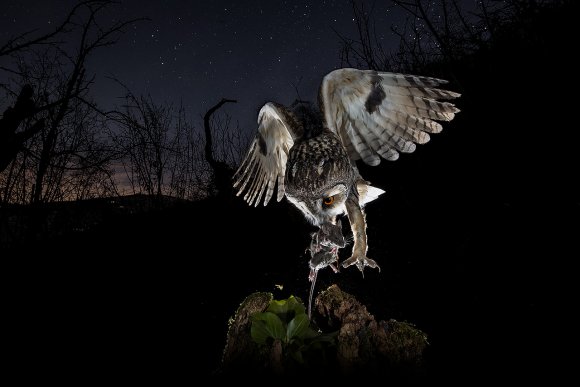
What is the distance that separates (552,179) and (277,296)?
4775 mm

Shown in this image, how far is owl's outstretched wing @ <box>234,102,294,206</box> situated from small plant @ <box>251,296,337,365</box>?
3.10 ft

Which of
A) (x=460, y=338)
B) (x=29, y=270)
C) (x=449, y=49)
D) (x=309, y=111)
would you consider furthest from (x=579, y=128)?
(x=29, y=270)

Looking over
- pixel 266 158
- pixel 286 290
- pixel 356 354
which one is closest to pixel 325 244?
pixel 356 354

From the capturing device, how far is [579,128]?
5141 millimetres

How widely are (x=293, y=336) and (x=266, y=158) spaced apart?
153 centimetres

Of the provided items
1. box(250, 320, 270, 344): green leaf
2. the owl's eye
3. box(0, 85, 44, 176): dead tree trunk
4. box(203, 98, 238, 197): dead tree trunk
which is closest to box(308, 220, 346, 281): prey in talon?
the owl's eye

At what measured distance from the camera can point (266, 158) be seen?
9.78ft

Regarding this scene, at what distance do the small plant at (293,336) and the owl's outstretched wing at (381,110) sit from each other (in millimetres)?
1282

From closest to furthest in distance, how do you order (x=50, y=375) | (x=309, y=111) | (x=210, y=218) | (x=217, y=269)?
(x=309, y=111) → (x=50, y=375) → (x=217, y=269) → (x=210, y=218)

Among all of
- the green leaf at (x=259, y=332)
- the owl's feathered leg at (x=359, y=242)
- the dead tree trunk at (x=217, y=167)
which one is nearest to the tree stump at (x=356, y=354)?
the green leaf at (x=259, y=332)

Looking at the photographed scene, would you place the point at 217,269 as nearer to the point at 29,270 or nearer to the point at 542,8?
the point at 29,270

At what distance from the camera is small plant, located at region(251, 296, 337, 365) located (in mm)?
2152

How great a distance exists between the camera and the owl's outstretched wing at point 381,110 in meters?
2.09

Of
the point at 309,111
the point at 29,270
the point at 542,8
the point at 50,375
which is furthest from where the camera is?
the point at 29,270
